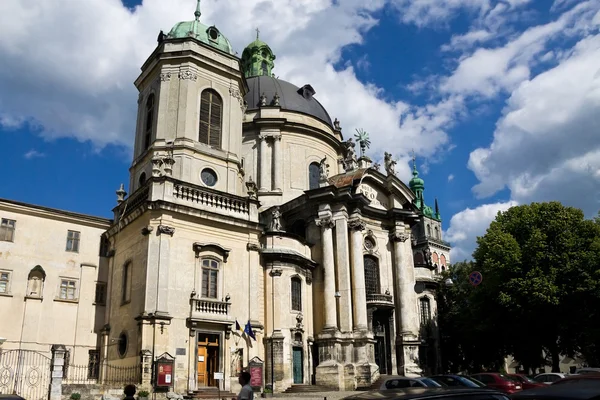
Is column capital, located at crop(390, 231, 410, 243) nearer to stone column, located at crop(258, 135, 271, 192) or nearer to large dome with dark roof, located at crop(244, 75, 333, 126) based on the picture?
stone column, located at crop(258, 135, 271, 192)

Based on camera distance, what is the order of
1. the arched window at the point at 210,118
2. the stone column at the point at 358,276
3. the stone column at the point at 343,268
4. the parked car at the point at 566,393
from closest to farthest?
the parked car at the point at 566,393 → the arched window at the point at 210,118 → the stone column at the point at 343,268 → the stone column at the point at 358,276

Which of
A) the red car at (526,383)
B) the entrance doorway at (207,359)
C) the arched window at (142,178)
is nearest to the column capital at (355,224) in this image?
the entrance doorway at (207,359)

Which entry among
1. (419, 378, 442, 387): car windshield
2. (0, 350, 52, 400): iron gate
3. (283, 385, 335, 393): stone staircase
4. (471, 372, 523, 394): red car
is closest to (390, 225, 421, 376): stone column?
(283, 385, 335, 393): stone staircase

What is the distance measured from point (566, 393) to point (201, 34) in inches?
Result: 1220

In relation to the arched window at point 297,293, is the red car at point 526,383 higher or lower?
lower

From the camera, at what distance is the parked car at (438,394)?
18.4 feet

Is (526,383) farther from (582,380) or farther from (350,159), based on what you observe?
(350,159)

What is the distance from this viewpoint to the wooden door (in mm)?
25688

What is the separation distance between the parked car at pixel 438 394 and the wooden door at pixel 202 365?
21.0 metres

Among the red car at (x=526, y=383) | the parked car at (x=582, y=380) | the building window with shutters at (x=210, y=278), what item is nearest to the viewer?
the parked car at (x=582, y=380)

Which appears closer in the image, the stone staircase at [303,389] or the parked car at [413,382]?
the parked car at [413,382]

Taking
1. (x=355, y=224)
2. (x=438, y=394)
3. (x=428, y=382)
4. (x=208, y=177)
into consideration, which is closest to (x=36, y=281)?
(x=208, y=177)

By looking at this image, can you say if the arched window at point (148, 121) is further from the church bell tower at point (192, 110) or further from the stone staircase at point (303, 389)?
the stone staircase at point (303, 389)

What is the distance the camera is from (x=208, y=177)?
30.8 m
